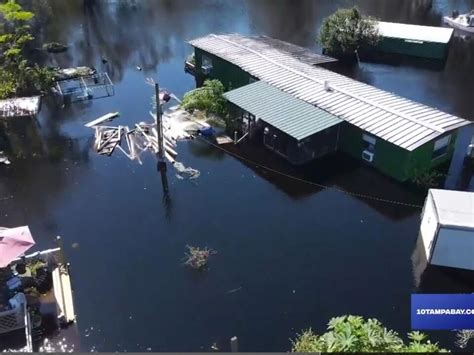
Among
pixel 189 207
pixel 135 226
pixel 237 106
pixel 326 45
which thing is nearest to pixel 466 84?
A: pixel 326 45

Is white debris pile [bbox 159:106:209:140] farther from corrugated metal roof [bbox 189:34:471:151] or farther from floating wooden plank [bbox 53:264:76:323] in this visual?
floating wooden plank [bbox 53:264:76:323]

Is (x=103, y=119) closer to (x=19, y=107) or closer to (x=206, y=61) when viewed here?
(x=19, y=107)

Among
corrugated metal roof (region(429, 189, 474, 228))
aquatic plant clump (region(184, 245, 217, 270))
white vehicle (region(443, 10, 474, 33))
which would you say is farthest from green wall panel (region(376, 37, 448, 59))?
aquatic plant clump (region(184, 245, 217, 270))

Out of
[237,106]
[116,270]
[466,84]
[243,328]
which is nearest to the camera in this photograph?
[243,328]

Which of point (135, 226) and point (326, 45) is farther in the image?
point (326, 45)

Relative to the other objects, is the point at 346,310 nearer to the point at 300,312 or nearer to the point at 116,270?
the point at 300,312

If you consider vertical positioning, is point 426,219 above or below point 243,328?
Answer: above
